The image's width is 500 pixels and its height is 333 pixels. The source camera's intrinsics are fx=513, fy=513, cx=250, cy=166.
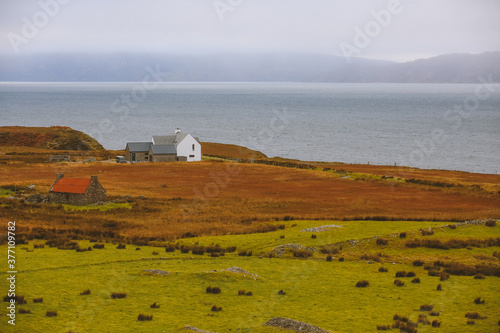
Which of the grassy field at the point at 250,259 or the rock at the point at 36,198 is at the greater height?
the rock at the point at 36,198

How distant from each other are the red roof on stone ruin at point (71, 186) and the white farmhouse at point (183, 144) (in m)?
50.5

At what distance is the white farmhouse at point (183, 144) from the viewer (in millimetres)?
102875

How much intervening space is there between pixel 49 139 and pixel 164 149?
1762 inches

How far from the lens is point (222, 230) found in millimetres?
39812

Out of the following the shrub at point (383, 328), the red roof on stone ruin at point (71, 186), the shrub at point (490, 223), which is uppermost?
the red roof on stone ruin at point (71, 186)

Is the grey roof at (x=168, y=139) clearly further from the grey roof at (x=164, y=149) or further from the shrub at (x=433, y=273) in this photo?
the shrub at (x=433, y=273)

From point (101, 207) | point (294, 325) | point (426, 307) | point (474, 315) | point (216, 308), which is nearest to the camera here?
point (294, 325)

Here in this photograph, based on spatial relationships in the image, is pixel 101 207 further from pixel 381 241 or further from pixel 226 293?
pixel 226 293

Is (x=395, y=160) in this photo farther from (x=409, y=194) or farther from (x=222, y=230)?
(x=222, y=230)

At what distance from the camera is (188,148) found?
104 metres

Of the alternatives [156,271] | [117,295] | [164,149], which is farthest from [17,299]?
[164,149]

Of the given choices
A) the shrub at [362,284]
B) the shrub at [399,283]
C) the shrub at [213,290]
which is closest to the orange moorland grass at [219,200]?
the shrub at [213,290]

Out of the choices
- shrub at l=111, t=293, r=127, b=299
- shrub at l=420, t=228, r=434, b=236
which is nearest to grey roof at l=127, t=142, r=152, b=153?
shrub at l=420, t=228, r=434, b=236

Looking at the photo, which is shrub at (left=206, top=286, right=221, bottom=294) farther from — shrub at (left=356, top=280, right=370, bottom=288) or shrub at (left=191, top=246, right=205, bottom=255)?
shrub at (left=191, top=246, right=205, bottom=255)
